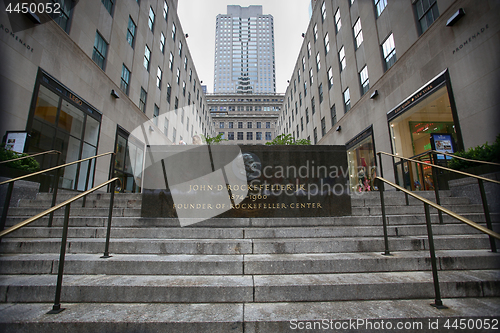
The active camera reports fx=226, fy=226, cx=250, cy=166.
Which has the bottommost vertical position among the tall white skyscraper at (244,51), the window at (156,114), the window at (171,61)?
the window at (156,114)

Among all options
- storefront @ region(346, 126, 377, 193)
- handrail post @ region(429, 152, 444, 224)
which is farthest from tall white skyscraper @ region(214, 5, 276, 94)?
handrail post @ region(429, 152, 444, 224)

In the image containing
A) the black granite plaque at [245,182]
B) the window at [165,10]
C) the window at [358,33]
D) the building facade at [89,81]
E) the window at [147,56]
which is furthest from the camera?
the window at [165,10]

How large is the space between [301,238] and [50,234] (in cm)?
532

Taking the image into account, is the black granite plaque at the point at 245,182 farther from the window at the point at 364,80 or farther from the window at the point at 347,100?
the window at the point at 347,100

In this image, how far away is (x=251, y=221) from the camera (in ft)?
18.0

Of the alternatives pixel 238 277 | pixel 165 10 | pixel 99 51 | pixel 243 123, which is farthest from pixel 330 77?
pixel 243 123

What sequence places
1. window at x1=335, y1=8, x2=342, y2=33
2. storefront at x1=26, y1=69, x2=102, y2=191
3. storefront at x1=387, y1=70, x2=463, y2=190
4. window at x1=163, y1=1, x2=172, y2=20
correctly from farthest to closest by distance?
window at x1=163, y1=1, x2=172, y2=20 → window at x1=335, y1=8, x2=342, y2=33 → storefront at x1=387, y1=70, x2=463, y2=190 → storefront at x1=26, y1=69, x2=102, y2=191

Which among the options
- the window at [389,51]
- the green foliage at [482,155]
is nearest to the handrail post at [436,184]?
the green foliage at [482,155]

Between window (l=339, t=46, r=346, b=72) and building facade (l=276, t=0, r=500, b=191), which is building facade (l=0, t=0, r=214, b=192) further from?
window (l=339, t=46, r=346, b=72)

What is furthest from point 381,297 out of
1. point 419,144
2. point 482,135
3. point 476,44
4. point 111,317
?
point 419,144

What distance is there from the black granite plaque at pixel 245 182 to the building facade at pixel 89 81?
4.64m

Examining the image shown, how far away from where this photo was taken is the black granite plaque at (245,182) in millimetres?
5824

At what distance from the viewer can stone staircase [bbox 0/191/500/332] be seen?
8.56 ft

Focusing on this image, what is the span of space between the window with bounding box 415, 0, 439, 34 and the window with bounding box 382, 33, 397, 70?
181cm
